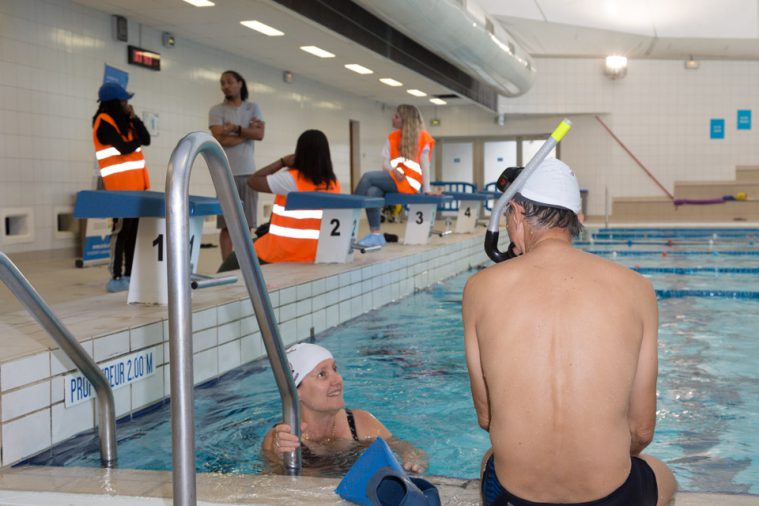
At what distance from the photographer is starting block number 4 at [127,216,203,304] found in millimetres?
4395

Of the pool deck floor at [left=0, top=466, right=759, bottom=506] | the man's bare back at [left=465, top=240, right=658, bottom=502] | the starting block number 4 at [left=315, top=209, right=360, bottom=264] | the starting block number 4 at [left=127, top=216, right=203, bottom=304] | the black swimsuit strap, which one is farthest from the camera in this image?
the starting block number 4 at [left=315, top=209, right=360, bottom=264]

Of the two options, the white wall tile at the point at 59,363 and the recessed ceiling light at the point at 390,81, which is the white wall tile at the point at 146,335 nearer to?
the white wall tile at the point at 59,363

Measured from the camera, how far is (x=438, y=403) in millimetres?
4238

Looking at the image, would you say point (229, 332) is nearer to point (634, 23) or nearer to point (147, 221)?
point (147, 221)

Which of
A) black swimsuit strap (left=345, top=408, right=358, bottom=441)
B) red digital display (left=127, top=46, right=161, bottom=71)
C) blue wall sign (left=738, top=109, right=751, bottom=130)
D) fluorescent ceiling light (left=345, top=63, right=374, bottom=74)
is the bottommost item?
black swimsuit strap (left=345, top=408, right=358, bottom=441)

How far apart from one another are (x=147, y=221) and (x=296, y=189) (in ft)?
6.95

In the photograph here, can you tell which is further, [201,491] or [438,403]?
[438,403]

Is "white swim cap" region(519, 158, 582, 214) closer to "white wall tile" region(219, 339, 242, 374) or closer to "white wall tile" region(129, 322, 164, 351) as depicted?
"white wall tile" region(129, 322, 164, 351)

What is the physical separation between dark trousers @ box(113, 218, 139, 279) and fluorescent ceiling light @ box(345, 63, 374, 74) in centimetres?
741

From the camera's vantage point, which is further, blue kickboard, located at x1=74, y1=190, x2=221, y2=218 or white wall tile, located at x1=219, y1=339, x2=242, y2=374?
white wall tile, located at x1=219, y1=339, x2=242, y2=374

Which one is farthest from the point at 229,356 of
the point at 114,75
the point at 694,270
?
the point at 694,270

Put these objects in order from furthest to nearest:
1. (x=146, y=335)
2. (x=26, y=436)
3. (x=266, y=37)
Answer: (x=266, y=37), (x=146, y=335), (x=26, y=436)

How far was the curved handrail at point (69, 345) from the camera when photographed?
7.68 ft

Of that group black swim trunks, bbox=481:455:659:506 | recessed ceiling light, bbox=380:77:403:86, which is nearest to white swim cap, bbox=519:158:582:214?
black swim trunks, bbox=481:455:659:506
